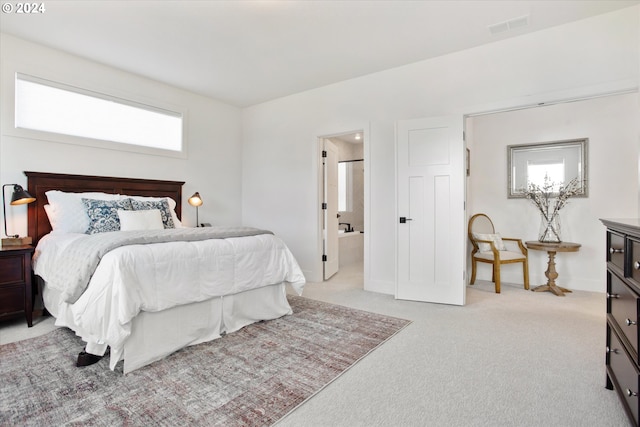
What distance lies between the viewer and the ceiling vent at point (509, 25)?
2896 millimetres

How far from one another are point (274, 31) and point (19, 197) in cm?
276

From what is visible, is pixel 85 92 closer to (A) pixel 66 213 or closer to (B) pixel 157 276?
(A) pixel 66 213

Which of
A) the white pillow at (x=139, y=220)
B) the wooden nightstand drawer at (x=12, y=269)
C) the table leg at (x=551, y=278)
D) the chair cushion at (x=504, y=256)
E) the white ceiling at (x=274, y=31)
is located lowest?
the table leg at (x=551, y=278)

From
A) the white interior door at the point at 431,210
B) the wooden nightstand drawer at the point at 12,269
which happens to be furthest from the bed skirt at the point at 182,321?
the white interior door at the point at 431,210

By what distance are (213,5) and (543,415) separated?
11.5 ft

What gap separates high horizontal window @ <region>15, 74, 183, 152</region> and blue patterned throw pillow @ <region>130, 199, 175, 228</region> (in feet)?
3.21

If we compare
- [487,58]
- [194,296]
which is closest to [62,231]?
[194,296]

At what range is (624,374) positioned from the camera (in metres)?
1.51

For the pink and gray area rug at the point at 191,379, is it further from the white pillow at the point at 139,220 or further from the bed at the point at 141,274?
the white pillow at the point at 139,220

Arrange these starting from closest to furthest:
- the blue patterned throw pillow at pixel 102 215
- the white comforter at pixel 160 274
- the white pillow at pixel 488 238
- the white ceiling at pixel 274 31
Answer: the white comforter at pixel 160 274 < the white ceiling at pixel 274 31 < the blue patterned throw pillow at pixel 102 215 < the white pillow at pixel 488 238

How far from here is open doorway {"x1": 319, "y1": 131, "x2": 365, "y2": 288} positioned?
15.4 feet

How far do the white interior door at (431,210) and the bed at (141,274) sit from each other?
1385 millimetres

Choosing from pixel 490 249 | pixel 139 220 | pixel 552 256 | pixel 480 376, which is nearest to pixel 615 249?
pixel 480 376

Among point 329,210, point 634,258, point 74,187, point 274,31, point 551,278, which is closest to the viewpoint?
point 634,258
